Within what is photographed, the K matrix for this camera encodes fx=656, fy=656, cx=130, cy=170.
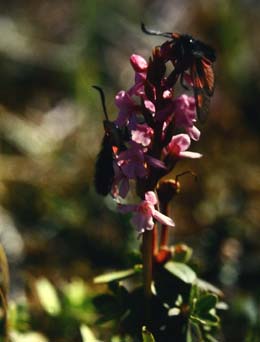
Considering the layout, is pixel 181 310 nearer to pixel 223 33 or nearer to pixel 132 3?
pixel 223 33

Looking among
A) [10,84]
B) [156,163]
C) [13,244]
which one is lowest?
[10,84]

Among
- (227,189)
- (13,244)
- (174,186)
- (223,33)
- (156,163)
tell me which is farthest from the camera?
(223,33)

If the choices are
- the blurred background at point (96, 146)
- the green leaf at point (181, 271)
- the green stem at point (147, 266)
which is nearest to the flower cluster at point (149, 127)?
the green stem at point (147, 266)

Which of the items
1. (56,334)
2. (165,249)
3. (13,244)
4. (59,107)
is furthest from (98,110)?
(165,249)

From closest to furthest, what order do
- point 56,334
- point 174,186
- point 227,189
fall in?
1. point 174,186
2. point 56,334
3. point 227,189

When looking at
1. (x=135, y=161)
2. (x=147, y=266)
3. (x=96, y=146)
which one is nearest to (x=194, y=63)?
(x=135, y=161)

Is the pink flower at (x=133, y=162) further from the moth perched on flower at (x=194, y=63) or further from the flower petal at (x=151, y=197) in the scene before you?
the moth perched on flower at (x=194, y=63)

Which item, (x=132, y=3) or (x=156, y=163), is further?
(x=132, y=3)

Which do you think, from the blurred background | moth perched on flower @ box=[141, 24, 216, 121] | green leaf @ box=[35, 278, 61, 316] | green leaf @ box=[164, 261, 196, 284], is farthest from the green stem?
green leaf @ box=[35, 278, 61, 316]

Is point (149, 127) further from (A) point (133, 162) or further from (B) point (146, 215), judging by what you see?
(B) point (146, 215)
